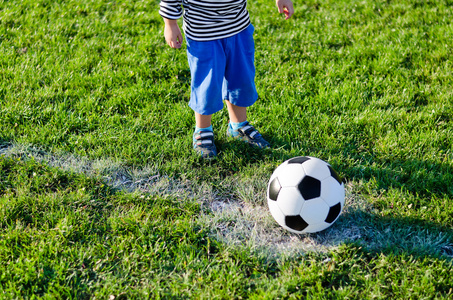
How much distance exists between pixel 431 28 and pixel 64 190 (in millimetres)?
4420

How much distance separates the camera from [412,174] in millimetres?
3363

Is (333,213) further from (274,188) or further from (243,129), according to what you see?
(243,129)

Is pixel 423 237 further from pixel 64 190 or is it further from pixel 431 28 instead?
pixel 431 28

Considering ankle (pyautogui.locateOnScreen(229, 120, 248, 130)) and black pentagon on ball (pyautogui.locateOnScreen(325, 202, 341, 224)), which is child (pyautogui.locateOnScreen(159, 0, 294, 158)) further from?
black pentagon on ball (pyautogui.locateOnScreen(325, 202, 341, 224))

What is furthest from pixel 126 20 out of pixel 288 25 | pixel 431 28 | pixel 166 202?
pixel 431 28

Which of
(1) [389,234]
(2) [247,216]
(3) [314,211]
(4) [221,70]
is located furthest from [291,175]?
(4) [221,70]

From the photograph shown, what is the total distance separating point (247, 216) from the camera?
125 inches

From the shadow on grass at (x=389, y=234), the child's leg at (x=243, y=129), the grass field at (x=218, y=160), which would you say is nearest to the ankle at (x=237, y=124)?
the child's leg at (x=243, y=129)

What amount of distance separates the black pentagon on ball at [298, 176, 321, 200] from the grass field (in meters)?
0.36

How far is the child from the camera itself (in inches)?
124

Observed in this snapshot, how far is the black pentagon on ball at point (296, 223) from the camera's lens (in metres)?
2.83

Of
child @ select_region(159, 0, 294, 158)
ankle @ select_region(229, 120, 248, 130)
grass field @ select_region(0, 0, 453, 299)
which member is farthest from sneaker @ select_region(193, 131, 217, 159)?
ankle @ select_region(229, 120, 248, 130)

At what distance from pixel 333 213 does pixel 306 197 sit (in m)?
0.23

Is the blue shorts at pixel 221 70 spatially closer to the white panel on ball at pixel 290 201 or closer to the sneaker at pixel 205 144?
the sneaker at pixel 205 144
